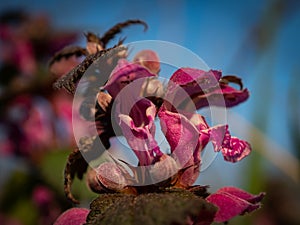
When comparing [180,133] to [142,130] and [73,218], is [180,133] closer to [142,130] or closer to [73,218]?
[142,130]

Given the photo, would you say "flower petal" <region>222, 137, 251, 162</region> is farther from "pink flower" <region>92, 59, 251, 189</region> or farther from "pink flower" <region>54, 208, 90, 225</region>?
"pink flower" <region>54, 208, 90, 225</region>

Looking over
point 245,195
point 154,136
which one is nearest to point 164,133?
point 154,136

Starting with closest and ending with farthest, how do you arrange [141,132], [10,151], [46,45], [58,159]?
[141,132] < [58,159] < [10,151] < [46,45]

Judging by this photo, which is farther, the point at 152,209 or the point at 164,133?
the point at 164,133

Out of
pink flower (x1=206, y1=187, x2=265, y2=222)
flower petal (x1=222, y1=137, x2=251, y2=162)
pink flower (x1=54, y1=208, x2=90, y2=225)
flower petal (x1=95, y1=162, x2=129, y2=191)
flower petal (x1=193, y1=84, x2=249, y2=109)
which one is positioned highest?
flower petal (x1=193, y1=84, x2=249, y2=109)

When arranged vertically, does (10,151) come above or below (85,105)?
below

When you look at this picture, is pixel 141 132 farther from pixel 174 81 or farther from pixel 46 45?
pixel 46 45

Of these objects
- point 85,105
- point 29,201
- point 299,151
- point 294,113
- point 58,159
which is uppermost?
point 85,105

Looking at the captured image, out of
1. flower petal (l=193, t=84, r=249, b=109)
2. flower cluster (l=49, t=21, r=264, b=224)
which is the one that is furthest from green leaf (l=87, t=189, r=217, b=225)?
flower petal (l=193, t=84, r=249, b=109)

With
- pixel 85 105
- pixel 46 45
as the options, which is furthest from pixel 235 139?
pixel 46 45
